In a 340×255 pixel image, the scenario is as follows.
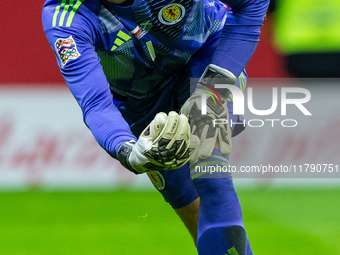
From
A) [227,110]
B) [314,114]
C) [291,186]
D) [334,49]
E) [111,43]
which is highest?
[111,43]

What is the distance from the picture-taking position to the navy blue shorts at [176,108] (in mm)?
1842

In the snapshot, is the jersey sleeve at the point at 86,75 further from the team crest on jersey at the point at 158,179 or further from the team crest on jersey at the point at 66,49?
the team crest on jersey at the point at 158,179

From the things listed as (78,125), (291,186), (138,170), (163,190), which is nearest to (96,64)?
(138,170)

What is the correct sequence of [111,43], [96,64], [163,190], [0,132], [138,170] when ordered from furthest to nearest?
[0,132]
[163,190]
[111,43]
[96,64]
[138,170]

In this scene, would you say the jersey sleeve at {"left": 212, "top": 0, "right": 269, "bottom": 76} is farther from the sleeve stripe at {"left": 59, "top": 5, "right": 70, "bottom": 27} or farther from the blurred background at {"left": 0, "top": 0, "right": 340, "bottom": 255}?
the blurred background at {"left": 0, "top": 0, "right": 340, "bottom": 255}

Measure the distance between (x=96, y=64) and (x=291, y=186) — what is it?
2.47 metres

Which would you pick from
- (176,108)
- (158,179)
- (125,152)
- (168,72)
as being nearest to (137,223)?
(158,179)

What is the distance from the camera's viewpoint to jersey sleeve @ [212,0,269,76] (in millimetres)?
1708

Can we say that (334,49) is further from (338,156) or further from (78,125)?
(78,125)

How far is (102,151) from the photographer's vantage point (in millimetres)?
3602

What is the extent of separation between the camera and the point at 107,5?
1557 millimetres

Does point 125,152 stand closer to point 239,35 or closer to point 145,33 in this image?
point 145,33

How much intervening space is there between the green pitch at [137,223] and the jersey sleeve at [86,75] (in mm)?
1293

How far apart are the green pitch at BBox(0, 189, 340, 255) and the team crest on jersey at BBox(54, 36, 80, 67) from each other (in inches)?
52.9
